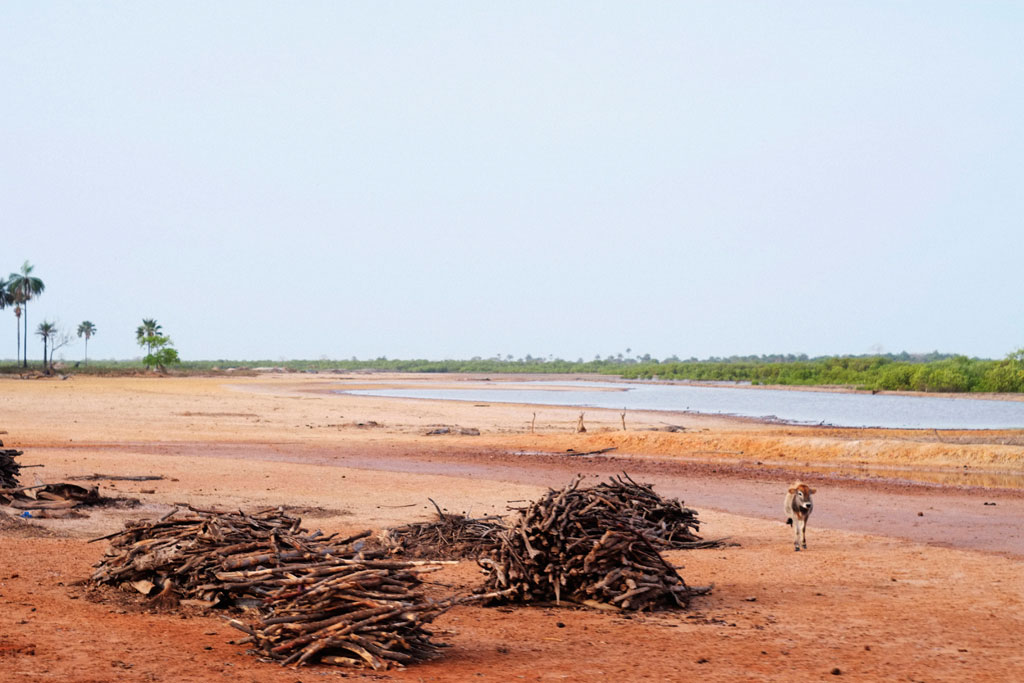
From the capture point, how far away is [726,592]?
36.2 feet

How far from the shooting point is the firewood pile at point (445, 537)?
40.8ft

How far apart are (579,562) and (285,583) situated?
325 centimetres

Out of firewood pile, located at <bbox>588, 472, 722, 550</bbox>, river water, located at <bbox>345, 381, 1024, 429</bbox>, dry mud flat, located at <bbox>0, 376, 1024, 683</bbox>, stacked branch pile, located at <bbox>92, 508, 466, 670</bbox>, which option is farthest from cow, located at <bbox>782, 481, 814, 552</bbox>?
river water, located at <bbox>345, 381, 1024, 429</bbox>

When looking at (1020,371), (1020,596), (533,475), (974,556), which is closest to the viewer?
(1020,596)

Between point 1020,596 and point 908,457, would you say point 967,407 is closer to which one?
point 908,457

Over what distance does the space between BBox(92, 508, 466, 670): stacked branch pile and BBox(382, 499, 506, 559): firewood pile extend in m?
2.45

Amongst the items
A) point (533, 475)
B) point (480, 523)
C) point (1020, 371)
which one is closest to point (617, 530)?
point (480, 523)

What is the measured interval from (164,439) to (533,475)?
13151mm

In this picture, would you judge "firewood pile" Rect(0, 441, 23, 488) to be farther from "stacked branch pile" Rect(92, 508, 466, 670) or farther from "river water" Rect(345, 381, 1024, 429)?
"river water" Rect(345, 381, 1024, 429)

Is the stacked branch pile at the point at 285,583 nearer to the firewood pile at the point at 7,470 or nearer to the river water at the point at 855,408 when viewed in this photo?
the firewood pile at the point at 7,470

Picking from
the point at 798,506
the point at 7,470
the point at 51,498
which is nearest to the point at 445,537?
the point at 798,506

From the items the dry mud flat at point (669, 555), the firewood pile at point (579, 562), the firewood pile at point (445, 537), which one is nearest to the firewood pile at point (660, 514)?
the dry mud flat at point (669, 555)

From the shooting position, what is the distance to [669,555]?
1315 centimetres

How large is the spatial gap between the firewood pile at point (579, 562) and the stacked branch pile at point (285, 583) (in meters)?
1.64
